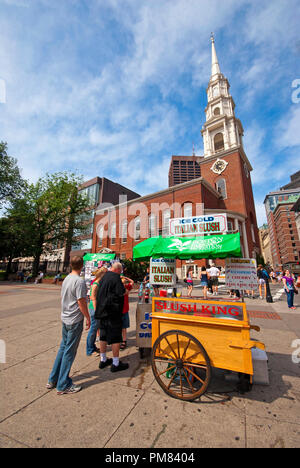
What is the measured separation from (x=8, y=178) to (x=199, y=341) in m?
36.3

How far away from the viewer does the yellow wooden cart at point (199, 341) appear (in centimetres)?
265

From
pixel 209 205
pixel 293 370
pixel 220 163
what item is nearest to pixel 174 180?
pixel 220 163

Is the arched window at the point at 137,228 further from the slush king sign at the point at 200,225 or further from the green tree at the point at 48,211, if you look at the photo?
the slush king sign at the point at 200,225

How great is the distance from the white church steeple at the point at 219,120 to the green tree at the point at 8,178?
3272 cm

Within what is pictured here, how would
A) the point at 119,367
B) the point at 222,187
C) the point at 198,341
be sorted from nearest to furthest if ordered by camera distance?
the point at 198,341
the point at 119,367
the point at 222,187

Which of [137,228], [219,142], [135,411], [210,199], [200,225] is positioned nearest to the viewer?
[135,411]

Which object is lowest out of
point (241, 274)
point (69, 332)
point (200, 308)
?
point (69, 332)

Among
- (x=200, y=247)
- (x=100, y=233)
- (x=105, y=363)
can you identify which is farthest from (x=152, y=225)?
(x=105, y=363)

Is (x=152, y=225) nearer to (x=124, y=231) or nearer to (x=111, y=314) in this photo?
(x=124, y=231)

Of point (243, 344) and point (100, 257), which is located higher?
point (100, 257)

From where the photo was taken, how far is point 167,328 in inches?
124

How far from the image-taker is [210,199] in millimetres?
29281

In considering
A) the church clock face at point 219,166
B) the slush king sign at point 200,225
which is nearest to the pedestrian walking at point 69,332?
the slush king sign at point 200,225

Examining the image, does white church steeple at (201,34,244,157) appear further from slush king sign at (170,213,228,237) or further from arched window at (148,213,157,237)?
slush king sign at (170,213,228,237)
